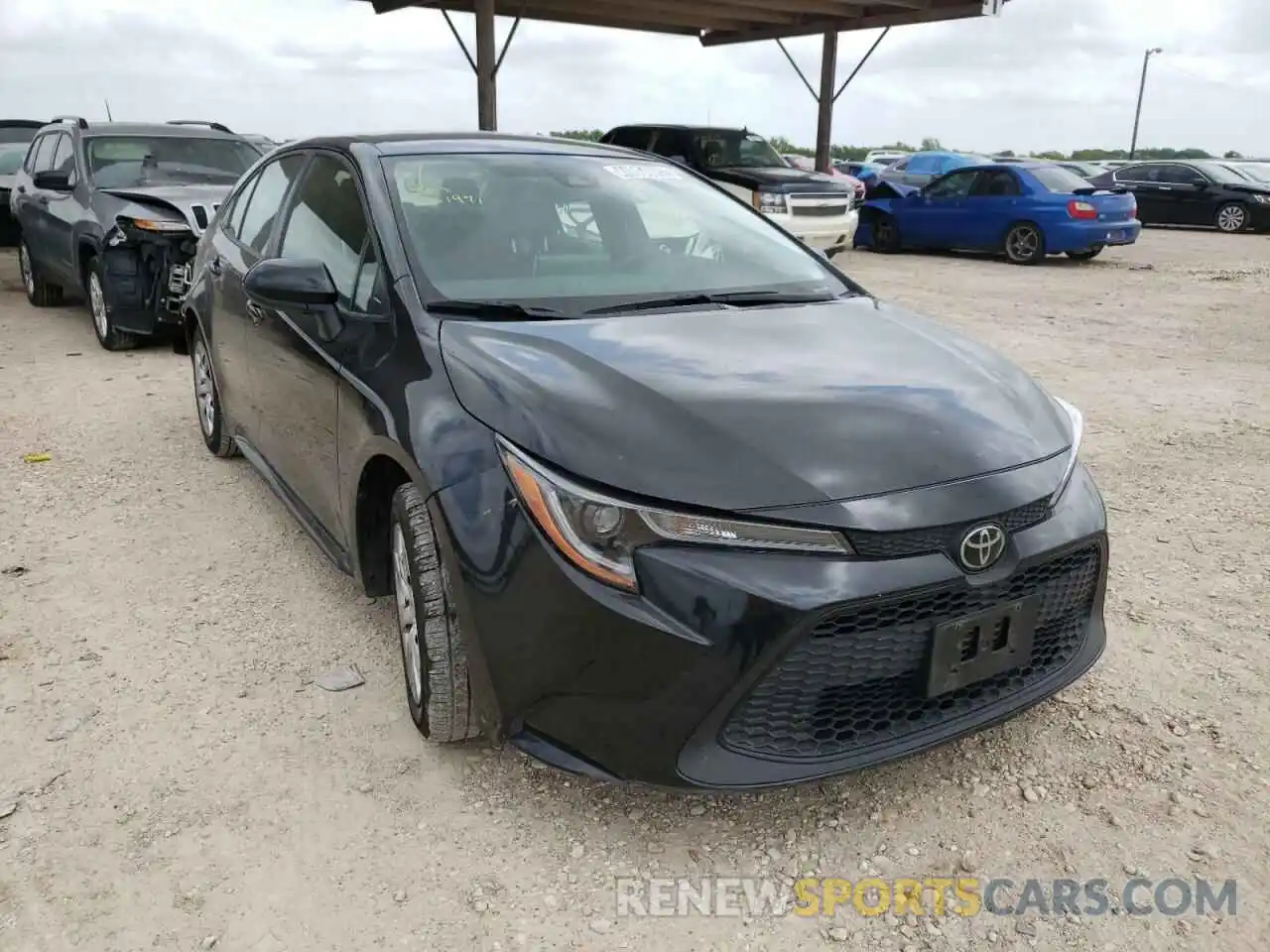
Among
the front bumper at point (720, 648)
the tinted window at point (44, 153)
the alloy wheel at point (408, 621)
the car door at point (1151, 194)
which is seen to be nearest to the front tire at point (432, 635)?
the alloy wheel at point (408, 621)

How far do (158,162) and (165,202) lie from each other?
1204mm

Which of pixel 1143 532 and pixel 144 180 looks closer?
pixel 1143 532

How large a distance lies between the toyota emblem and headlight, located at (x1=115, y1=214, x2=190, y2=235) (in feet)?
20.2

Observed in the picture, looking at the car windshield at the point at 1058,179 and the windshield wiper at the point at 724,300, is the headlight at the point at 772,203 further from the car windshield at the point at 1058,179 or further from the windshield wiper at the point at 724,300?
the windshield wiper at the point at 724,300

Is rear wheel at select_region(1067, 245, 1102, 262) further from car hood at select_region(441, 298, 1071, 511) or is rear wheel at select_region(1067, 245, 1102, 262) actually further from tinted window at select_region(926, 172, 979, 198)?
car hood at select_region(441, 298, 1071, 511)

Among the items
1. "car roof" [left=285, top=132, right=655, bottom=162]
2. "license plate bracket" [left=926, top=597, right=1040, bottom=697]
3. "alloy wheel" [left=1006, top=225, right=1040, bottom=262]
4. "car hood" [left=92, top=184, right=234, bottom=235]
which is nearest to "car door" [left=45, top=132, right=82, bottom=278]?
"car hood" [left=92, top=184, right=234, bottom=235]

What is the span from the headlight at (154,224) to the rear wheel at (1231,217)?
18.9m

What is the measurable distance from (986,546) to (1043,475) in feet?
1.01

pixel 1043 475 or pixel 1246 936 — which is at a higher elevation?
pixel 1043 475

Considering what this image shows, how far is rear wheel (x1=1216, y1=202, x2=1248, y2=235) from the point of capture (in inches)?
744

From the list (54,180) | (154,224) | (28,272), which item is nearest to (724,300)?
(154,224)

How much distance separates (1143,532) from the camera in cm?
410

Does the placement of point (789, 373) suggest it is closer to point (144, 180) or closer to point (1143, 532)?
point (1143, 532)

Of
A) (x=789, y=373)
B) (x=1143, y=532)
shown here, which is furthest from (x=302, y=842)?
(x=1143, y=532)
